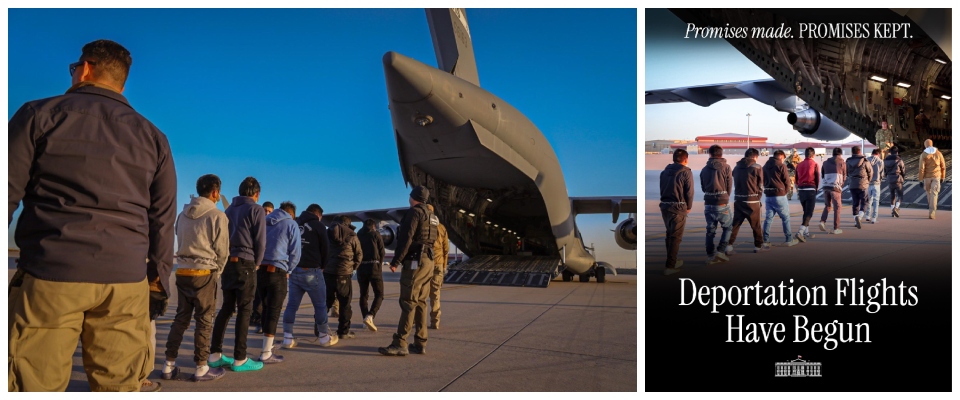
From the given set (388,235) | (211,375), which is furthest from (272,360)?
(388,235)

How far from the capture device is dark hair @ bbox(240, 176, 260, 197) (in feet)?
14.9

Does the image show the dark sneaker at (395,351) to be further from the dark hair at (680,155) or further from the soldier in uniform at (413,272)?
the dark hair at (680,155)

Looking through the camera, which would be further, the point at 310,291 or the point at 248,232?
the point at 310,291

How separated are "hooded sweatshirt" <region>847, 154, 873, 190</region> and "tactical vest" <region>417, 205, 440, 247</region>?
3275 mm

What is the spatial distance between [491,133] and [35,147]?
23.4 feet

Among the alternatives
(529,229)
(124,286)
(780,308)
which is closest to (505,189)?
(529,229)

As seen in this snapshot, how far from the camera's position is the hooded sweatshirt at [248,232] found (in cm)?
425

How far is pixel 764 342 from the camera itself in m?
4.15

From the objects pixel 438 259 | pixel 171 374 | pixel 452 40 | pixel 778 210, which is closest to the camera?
pixel 171 374

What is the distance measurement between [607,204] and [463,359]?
39.6 ft

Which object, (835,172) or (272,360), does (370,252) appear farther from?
(835,172)

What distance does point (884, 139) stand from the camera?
516cm

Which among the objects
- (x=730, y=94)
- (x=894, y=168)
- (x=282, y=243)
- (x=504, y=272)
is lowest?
(x=504, y=272)

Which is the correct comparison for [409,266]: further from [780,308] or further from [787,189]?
[787,189]
